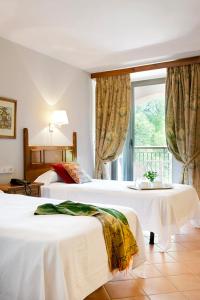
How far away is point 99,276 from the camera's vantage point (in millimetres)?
1818

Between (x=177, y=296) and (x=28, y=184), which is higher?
(x=28, y=184)

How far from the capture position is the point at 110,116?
5.12 metres

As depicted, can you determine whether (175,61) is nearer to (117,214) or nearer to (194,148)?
(194,148)

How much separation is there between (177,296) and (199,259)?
0.85m

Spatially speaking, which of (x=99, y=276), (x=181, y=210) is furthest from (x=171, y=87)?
(x=99, y=276)

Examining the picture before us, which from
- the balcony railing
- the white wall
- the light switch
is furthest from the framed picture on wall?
the balcony railing

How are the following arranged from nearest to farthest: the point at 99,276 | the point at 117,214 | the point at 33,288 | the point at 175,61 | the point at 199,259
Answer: the point at 33,288
the point at 99,276
the point at 117,214
the point at 199,259
the point at 175,61

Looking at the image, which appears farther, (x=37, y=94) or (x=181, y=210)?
(x=37, y=94)

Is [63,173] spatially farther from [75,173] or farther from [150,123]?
[150,123]

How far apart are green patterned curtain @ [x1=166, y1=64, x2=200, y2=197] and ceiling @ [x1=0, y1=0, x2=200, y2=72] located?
0.32 metres

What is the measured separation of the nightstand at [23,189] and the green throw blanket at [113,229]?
119cm

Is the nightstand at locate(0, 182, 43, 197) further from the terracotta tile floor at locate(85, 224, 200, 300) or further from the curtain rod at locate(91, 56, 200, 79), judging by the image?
the curtain rod at locate(91, 56, 200, 79)

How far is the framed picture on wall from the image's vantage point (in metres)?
3.63

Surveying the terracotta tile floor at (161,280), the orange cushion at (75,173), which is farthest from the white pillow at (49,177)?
the terracotta tile floor at (161,280)
